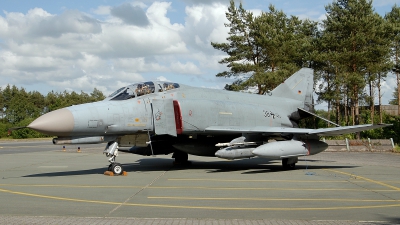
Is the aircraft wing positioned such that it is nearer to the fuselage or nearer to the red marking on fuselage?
the fuselage

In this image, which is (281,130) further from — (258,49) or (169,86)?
(258,49)

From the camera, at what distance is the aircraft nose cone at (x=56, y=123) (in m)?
11.3

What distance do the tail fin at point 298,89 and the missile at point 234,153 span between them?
5.88 m

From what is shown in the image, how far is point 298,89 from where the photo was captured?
19.8m

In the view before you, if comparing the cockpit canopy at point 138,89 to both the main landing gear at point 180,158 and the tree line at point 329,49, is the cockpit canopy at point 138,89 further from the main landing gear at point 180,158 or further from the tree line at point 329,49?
the tree line at point 329,49

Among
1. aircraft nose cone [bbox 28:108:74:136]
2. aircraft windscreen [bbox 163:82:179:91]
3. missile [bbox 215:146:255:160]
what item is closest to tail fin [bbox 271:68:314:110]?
missile [bbox 215:146:255:160]

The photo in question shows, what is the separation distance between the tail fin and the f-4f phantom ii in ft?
6.35

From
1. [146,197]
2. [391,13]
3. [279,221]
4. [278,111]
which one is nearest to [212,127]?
[278,111]

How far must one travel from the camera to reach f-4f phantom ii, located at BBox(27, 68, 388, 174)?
488 inches

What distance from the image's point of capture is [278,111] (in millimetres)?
17875

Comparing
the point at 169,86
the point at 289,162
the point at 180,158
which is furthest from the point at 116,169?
the point at 289,162

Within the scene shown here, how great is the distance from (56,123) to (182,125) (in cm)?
435

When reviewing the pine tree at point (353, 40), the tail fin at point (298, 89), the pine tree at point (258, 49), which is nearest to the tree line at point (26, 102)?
the pine tree at point (258, 49)

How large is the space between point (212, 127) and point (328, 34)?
92.4 ft
